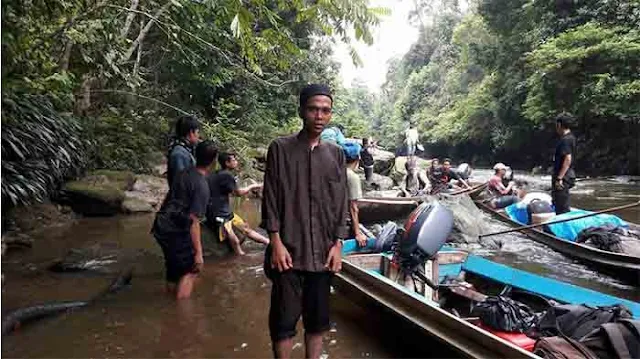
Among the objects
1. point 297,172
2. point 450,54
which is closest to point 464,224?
point 297,172

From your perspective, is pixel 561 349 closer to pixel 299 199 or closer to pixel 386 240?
pixel 299 199

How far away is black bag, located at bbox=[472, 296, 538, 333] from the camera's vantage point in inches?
137

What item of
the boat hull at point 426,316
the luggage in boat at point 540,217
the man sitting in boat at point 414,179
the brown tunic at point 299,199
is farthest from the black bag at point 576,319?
the man sitting in boat at point 414,179

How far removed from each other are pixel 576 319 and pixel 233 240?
4345 millimetres

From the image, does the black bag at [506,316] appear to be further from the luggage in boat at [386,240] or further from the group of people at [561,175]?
the group of people at [561,175]

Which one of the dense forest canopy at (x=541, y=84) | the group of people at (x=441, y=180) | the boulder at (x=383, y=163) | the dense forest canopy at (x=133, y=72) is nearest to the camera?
the dense forest canopy at (x=133, y=72)

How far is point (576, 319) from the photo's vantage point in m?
3.41

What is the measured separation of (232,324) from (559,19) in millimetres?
20897

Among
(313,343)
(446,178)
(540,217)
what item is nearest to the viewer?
(313,343)

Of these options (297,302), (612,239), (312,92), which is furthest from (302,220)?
(612,239)

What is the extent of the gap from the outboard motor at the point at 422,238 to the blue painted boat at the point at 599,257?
8.79ft

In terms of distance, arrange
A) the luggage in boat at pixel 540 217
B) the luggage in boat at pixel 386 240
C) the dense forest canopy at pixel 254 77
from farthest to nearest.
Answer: the luggage in boat at pixel 540 217, the luggage in boat at pixel 386 240, the dense forest canopy at pixel 254 77

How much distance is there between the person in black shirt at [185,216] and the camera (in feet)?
14.1

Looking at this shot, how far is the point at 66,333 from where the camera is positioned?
3914 mm
